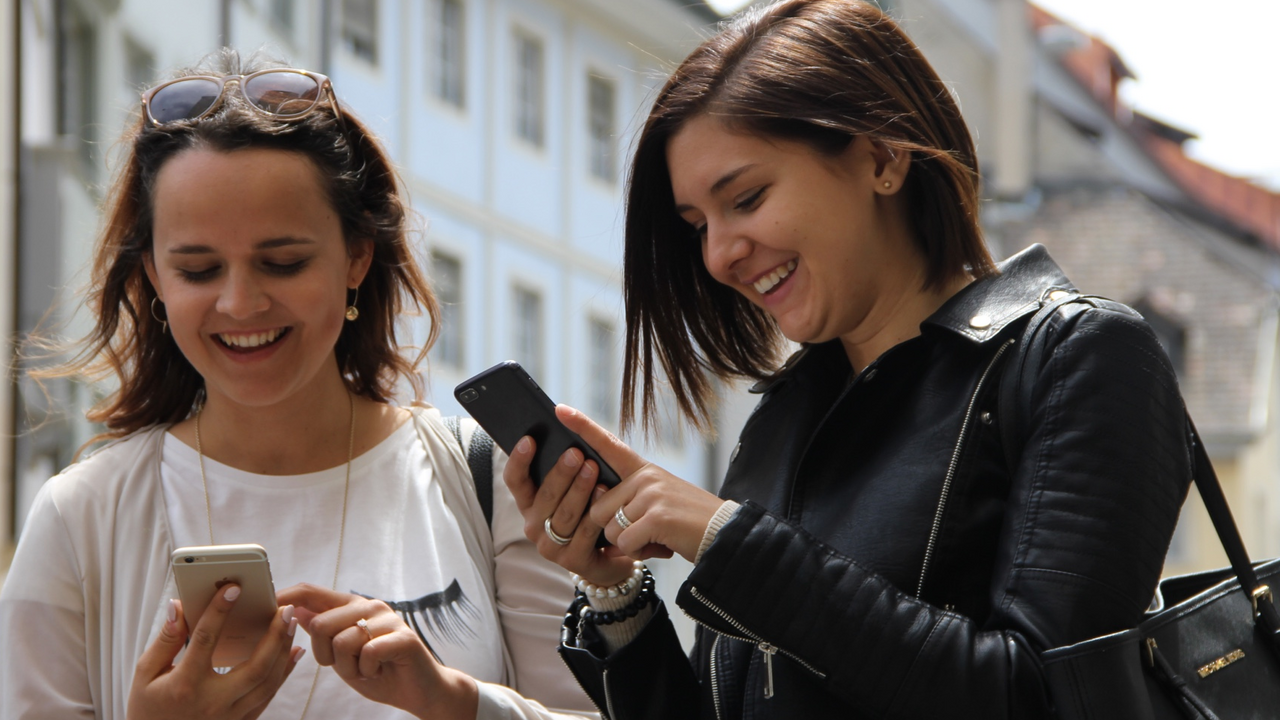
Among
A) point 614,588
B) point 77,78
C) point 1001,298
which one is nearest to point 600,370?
point 77,78

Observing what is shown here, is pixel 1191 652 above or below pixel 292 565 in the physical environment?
above

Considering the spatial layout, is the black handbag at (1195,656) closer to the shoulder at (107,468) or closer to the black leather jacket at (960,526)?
the black leather jacket at (960,526)

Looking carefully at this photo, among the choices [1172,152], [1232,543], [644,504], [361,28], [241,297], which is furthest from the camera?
[1172,152]

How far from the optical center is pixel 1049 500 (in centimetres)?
223

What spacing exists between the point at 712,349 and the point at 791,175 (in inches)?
21.1

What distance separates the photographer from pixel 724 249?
8.80ft

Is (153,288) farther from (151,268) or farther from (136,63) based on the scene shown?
(136,63)

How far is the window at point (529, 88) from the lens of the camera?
2173 centimetres

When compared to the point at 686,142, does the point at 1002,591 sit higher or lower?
lower

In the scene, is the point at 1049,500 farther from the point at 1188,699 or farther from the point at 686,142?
the point at 686,142

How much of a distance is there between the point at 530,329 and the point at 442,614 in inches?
742

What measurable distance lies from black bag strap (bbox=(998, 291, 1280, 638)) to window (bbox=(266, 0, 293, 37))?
10.1 meters

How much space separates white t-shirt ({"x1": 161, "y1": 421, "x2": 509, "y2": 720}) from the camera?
298 cm

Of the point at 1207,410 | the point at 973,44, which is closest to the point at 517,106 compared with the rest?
the point at 973,44
